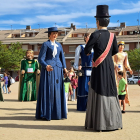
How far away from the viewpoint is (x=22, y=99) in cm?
1499

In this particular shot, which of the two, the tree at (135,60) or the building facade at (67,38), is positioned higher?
the building facade at (67,38)

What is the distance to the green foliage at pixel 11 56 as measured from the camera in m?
64.4

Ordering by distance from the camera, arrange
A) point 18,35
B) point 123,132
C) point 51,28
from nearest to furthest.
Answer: point 123,132 < point 51,28 < point 18,35

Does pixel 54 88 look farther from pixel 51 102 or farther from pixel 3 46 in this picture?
pixel 3 46

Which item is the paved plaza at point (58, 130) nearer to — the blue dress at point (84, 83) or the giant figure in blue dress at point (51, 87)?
the giant figure in blue dress at point (51, 87)

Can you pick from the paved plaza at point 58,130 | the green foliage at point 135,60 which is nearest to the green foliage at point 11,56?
the green foliage at point 135,60

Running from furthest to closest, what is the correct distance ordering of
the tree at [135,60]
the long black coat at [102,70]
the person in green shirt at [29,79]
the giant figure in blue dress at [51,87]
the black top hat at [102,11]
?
the tree at [135,60], the person in green shirt at [29,79], the giant figure in blue dress at [51,87], the black top hat at [102,11], the long black coat at [102,70]

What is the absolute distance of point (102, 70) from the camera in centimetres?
656

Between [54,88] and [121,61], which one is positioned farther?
[121,61]

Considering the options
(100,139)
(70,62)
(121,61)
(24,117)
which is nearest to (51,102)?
(24,117)

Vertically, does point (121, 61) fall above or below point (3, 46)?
below

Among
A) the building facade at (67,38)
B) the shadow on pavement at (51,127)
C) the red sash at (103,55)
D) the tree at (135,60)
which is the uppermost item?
the building facade at (67,38)

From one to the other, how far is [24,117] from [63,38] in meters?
60.2

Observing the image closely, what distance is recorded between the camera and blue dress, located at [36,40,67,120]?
27.1 feet
